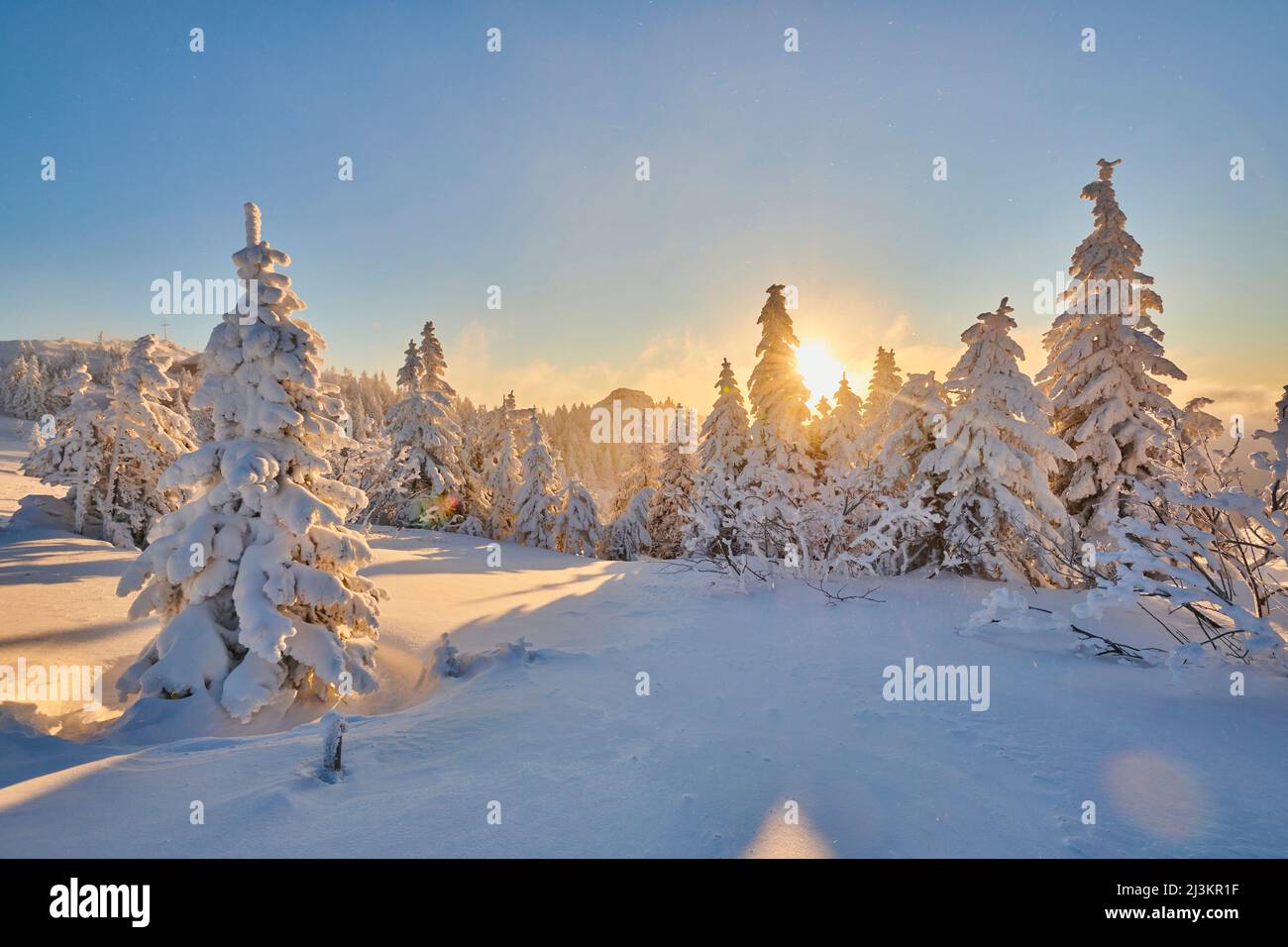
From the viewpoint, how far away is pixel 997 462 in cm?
1315

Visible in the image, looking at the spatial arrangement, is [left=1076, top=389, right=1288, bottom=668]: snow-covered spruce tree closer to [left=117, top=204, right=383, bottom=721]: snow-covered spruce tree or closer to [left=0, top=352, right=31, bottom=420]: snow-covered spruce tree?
[left=117, top=204, right=383, bottom=721]: snow-covered spruce tree

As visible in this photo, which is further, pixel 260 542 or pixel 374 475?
pixel 374 475

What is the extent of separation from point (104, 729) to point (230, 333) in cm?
502

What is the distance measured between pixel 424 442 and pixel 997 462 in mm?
26062

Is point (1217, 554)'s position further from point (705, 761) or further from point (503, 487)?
point (503, 487)

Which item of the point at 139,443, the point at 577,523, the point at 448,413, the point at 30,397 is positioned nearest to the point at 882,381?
the point at 577,523

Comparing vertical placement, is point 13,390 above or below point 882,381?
above

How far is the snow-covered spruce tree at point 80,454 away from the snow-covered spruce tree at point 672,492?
23085 mm

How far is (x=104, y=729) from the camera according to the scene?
5797 mm

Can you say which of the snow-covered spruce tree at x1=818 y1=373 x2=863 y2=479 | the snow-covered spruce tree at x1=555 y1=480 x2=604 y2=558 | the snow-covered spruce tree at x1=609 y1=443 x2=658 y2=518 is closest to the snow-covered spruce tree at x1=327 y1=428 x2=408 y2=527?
the snow-covered spruce tree at x1=555 y1=480 x2=604 y2=558

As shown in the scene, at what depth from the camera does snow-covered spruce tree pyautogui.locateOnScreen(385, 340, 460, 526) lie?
28656 millimetres

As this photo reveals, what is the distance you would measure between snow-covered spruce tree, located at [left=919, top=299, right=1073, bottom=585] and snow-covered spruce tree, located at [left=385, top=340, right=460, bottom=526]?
24572mm

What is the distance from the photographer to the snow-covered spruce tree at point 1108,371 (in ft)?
46.7

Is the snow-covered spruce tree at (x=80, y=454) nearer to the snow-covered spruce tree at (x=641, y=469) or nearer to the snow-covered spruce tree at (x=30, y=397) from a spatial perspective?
the snow-covered spruce tree at (x=641, y=469)
